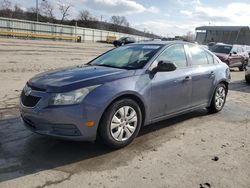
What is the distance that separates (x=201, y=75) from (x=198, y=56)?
456mm

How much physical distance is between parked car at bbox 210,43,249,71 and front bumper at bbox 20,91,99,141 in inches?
597

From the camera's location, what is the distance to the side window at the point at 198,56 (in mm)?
6020

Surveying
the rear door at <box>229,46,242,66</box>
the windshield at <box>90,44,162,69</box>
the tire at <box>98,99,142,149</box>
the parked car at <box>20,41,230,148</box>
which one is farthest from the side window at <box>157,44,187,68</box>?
the rear door at <box>229,46,242,66</box>

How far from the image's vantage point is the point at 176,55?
5.62 meters

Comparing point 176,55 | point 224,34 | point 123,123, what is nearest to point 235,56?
point 176,55

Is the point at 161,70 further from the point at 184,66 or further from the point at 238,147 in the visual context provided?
the point at 238,147

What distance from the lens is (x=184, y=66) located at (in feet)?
18.6

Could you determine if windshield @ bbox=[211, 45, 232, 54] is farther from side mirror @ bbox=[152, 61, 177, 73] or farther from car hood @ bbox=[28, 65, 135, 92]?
car hood @ bbox=[28, 65, 135, 92]

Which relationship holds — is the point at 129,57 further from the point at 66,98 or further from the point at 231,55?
the point at 231,55

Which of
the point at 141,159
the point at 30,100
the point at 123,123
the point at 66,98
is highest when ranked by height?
the point at 66,98

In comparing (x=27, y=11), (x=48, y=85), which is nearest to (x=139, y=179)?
(x=48, y=85)

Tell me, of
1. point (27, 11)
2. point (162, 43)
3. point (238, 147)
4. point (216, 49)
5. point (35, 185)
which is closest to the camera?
point (35, 185)

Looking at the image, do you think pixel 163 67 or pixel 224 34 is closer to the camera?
pixel 163 67

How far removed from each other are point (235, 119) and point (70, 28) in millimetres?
50459
